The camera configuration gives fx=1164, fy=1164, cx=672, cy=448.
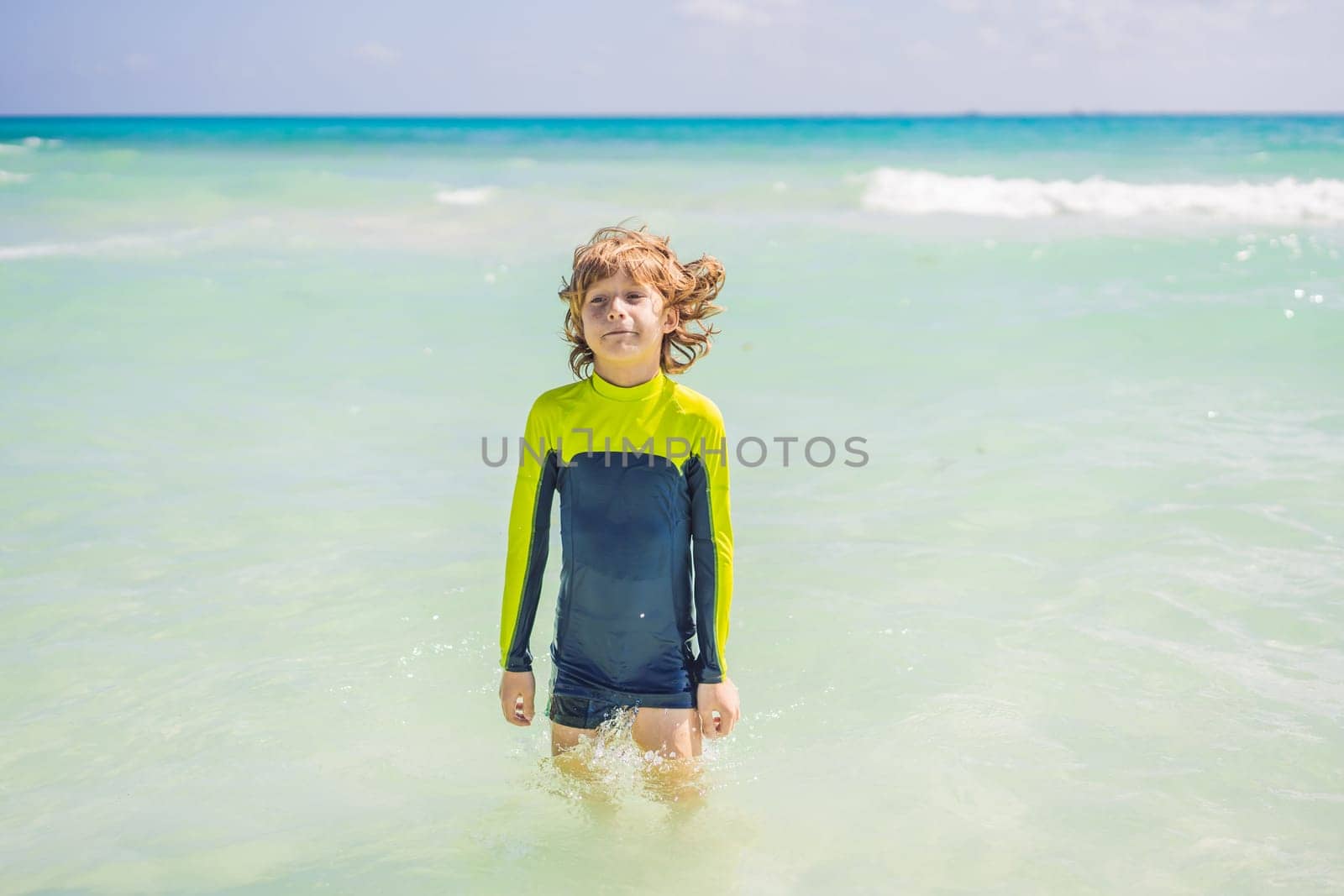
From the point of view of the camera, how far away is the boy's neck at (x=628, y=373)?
109 inches

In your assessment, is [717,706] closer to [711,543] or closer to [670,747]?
[670,747]

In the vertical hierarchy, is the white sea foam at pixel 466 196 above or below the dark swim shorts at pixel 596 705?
above

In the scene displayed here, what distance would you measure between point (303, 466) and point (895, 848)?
392 cm

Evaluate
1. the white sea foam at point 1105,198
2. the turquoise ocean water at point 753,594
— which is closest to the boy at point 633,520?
the turquoise ocean water at point 753,594

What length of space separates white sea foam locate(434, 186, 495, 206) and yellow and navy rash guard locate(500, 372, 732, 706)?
16.2 m

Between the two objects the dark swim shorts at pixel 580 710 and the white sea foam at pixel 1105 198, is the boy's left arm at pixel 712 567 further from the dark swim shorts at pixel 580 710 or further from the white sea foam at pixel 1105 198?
the white sea foam at pixel 1105 198

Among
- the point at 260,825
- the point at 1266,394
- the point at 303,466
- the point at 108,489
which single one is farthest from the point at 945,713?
the point at 1266,394

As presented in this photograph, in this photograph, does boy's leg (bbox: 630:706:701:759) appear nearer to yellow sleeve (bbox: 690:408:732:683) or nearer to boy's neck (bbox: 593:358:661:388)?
yellow sleeve (bbox: 690:408:732:683)

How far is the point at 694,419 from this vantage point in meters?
2.78

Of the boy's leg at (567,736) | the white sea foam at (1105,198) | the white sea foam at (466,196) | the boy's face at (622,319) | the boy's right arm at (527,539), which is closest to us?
the boy's face at (622,319)

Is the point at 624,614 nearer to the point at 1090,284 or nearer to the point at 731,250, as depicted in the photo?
the point at 1090,284

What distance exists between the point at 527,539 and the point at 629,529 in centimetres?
25

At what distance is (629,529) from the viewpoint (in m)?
2.81

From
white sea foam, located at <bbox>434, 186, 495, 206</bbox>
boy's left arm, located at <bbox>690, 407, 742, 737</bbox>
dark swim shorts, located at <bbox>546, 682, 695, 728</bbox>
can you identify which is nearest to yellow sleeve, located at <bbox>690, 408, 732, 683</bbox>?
boy's left arm, located at <bbox>690, 407, 742, 737</bbox>
